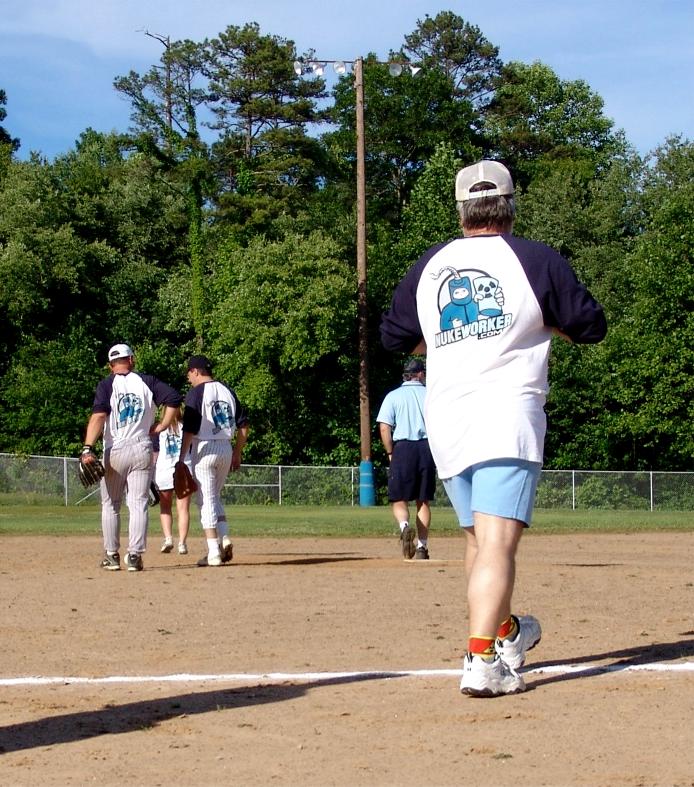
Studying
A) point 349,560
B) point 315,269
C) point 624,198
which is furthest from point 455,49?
point 349,560

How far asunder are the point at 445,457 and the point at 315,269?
38.1 metres

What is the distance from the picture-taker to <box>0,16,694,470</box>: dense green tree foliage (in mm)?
43406

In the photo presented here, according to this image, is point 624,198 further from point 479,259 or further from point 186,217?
point 479,259

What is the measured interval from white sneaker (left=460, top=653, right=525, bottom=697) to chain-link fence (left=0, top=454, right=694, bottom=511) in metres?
28.7

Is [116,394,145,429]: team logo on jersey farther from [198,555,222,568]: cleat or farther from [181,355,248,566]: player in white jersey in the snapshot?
[198,555,222,568]: cleat

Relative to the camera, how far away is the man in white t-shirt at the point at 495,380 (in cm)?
569

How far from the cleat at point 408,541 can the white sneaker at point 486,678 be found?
24.3ft

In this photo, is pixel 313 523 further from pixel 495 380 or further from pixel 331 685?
pixel 495 380

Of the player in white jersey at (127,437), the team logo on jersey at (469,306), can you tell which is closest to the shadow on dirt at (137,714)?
the team logo on jersey at (469,306)

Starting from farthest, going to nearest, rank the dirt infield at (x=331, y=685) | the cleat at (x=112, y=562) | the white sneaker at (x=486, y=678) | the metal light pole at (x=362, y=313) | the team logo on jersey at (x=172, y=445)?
the metal light pole at (x=362, y=313)
the team logo on jersey at (x=172, y=445)
the cleat at (x=112, y=562)
the white sneaker at (x=486, y=678)
the dirt infield at (x=331, y=685)

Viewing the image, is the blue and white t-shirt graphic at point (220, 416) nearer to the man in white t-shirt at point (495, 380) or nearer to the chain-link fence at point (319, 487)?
the man in white t-shirt at point (495, 380)

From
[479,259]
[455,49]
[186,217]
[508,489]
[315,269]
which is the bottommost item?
[508,489]

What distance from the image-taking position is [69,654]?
7277 mm

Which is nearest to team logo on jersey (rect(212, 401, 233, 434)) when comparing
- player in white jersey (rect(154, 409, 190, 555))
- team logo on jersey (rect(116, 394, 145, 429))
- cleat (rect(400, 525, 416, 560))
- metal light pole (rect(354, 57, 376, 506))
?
team logo on jersey (rect(116, 394, 145, 429))
